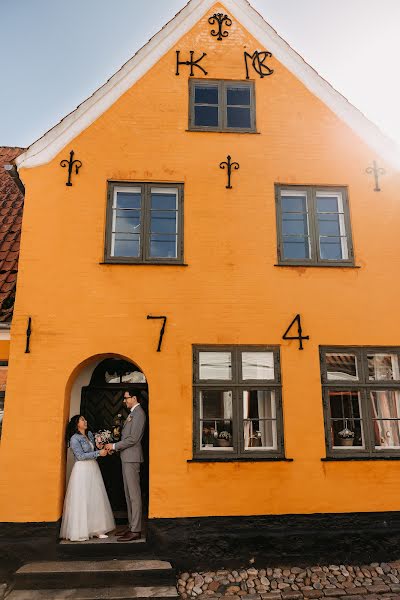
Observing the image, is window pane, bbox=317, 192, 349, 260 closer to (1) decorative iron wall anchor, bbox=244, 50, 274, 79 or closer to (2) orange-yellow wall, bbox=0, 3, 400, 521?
(2) orange-yellow wall, bbox=0, 3, 400, 521

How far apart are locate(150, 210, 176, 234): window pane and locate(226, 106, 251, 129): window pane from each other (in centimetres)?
201

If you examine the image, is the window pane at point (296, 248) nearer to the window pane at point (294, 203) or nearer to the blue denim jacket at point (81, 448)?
the window pane at point (294, 203)

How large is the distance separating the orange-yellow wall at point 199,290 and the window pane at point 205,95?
10.7 inches

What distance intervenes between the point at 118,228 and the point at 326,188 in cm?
372

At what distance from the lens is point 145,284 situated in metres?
7.79

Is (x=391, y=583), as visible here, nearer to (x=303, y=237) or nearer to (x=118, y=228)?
(x=303, y=237)

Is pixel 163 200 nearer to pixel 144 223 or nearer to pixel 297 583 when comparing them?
pixel 144 223

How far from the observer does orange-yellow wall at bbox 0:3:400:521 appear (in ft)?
23.7

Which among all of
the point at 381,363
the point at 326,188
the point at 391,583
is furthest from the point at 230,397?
the point at 326,188

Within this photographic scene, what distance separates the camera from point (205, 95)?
28.7ft

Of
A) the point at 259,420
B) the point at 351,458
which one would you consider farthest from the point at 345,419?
the point at 259,420

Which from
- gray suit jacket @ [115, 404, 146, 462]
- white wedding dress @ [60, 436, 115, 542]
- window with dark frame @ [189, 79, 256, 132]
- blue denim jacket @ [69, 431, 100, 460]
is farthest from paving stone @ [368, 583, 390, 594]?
window with dark frame @ [189, 79, 256, 132]

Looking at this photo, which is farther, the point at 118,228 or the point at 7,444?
the point at 118,228

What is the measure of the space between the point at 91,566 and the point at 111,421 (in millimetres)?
2411
